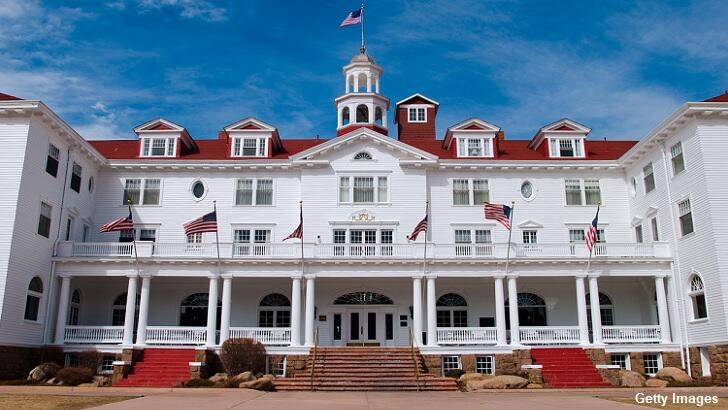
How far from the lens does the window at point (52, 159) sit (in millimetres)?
32188

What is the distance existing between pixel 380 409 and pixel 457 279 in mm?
19564

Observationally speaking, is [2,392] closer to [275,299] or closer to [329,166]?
[275,299]

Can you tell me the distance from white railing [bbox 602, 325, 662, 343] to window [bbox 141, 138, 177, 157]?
2647 cm

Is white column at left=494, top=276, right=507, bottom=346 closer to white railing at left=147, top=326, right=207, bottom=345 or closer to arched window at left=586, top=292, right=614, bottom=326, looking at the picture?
arched window at left=586, top=292, right=614, bottom=326

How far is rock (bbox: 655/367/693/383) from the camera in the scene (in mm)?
29020

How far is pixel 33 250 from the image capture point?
102 feet

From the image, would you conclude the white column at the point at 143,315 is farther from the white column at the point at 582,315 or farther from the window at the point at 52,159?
the white column at the point at 582,315

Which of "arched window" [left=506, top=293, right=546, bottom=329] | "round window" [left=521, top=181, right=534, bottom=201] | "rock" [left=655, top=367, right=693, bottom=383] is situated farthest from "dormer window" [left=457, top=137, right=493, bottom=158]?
"rock" [left=655, top=367, right=693, bottom=383]

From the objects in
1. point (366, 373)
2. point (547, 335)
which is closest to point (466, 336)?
point (547, 335)

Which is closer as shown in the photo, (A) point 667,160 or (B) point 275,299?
(A) point 667,160

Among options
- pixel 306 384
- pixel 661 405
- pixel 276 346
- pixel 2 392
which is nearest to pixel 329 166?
pixel 276 346

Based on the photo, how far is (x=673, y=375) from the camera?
29500 mm

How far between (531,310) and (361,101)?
17.9 m

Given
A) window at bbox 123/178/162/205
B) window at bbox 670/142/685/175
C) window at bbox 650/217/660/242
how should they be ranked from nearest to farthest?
window at bbox 670/142/685/175 → window at bbox 650/217/660/242 → window at bbox 123/178/162/205
